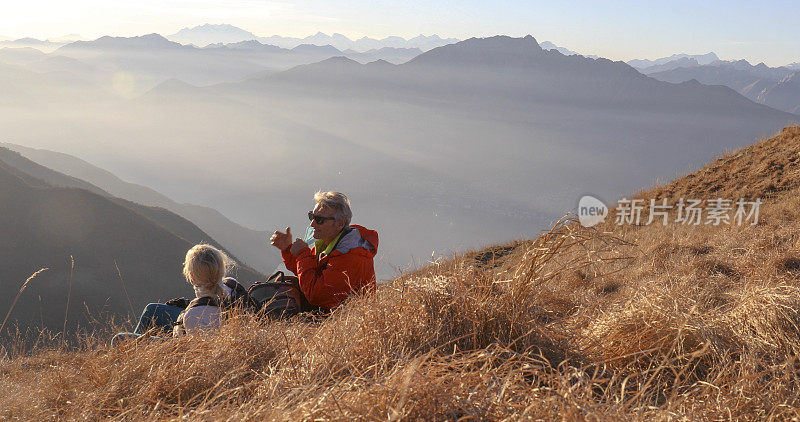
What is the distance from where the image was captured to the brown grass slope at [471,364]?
1.70 m

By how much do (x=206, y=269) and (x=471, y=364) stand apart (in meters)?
2.13

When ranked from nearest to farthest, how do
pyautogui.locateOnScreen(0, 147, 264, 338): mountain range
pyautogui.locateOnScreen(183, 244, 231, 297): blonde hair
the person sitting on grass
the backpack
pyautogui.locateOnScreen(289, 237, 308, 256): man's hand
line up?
the person sitting on grass < pyautogui.locateOnScreen(183, 244, 231, 297): blonde hair < the backpack < pyautogui.locateOnScreen(289, 237, 308, 256): man's hand < pyautogui.locateOnScreen(0, 147, 264, 338): mountain range

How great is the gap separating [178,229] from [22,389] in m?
90.5

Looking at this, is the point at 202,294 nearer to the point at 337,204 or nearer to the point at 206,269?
the point at 206,269

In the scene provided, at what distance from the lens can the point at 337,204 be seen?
396 cm

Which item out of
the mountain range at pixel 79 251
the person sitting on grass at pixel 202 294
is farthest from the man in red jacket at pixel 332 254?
the mountain range at pixel 79 251

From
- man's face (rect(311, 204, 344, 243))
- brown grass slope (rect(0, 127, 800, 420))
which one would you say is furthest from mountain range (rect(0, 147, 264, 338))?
brown grass slope (rect(0, 127, 800, 420))

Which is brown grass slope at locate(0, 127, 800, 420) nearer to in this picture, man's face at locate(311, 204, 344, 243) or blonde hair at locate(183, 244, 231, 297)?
blonde hair at locate(183, 244, 231, 297)

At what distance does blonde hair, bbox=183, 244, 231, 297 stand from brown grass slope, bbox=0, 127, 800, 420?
675 millimetres

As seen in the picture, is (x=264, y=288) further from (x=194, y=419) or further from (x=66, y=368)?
(x=194, y=419)

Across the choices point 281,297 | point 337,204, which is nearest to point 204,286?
point 281,297

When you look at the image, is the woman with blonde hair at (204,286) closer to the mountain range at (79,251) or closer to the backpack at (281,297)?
the backpack at (281,297)

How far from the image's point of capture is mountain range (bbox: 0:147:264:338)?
5572cm

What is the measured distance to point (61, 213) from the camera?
69125 mm
